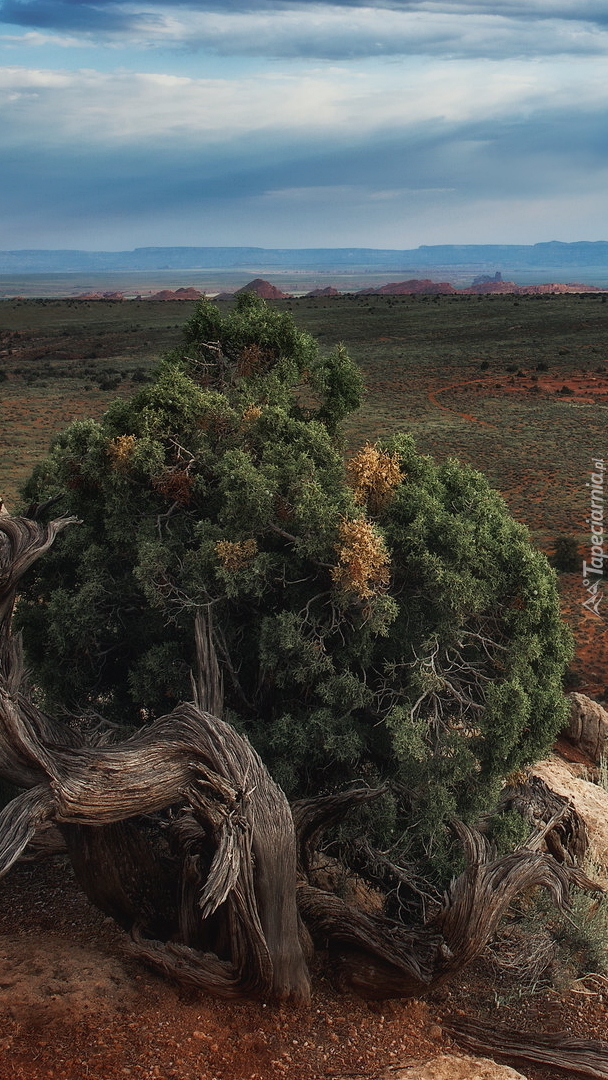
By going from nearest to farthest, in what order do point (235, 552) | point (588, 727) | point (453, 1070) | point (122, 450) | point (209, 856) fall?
point (453, 1070) → point (209, 856) → point (235, 552) → point (122, 450) → point (588, 727)

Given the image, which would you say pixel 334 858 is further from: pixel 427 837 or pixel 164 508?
pixel 164 508

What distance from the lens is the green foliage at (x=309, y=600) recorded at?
8.48 m

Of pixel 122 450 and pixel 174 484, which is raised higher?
pixel 122 450

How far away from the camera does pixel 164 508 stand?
959 centimetres

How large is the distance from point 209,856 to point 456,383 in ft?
157

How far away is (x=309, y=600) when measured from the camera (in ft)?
28.8

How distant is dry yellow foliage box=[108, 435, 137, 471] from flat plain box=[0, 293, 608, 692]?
2577 mm

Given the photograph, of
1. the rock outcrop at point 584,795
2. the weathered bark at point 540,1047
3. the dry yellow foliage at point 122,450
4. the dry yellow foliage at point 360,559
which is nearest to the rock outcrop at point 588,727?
the rock outcrop at point 584,795

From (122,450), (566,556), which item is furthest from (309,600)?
(566,556)

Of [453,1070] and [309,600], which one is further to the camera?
[309,600]

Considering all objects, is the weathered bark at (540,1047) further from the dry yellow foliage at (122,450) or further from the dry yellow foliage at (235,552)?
the dry yellow foliage at (122,450)

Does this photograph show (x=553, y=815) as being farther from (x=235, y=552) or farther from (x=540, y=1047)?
(x=235, y=552)

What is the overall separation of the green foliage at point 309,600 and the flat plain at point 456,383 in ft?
8.82

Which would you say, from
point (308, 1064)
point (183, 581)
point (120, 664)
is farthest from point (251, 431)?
point (308, 1064)
